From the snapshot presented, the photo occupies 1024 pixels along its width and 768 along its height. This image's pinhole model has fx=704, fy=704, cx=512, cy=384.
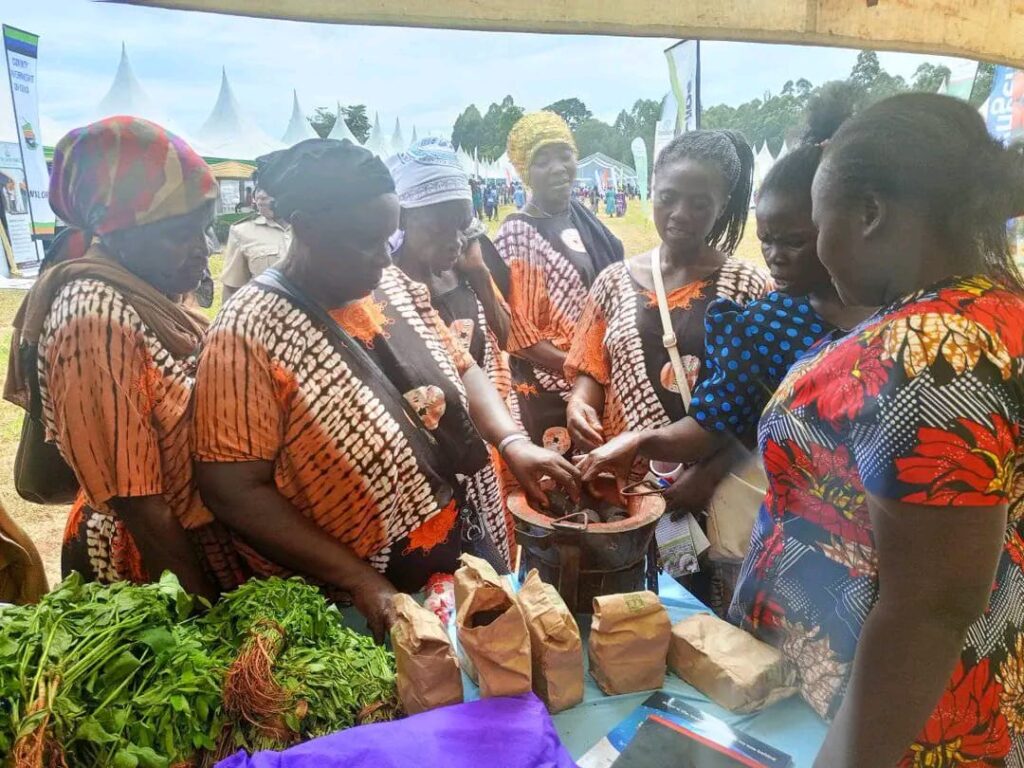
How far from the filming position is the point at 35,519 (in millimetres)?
1959

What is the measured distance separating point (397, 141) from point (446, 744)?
4.58 ft

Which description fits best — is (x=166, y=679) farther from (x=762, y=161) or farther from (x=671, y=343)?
(x=762, y=161)

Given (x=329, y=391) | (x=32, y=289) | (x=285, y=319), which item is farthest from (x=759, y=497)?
(x=32, y=289)

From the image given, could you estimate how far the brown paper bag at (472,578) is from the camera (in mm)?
1325

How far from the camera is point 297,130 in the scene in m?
1.65

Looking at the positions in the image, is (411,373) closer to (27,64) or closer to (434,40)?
(434,40)

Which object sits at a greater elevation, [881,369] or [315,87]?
[315,87]

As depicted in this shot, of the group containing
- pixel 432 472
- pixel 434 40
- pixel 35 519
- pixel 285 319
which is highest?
pixel 434 40

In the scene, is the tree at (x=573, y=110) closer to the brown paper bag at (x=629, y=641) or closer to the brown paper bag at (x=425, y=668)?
the brown paper bag at (x=629, y=641)

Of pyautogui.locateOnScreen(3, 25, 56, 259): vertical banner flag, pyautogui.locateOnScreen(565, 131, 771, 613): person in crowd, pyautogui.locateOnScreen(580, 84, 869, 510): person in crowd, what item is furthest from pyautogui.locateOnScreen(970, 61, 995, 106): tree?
pyautogui.locateOnScreen(3, 25, 56, 259): vertical banner flag

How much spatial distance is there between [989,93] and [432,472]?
5.86ft

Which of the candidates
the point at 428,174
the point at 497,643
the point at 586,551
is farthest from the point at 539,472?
the point at 428,174

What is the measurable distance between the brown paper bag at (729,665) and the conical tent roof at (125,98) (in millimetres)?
1584

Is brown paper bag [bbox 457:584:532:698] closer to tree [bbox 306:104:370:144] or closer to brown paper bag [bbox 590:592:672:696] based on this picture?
brown paper bag [bbox 590:592:672:696]
